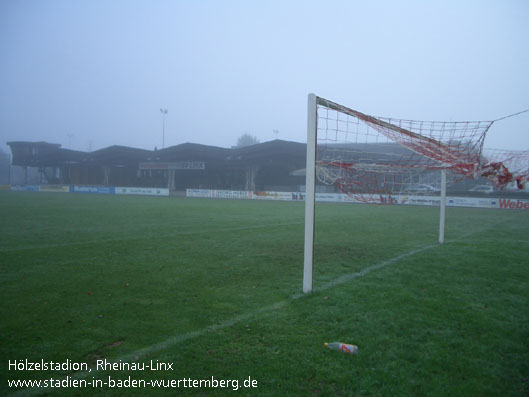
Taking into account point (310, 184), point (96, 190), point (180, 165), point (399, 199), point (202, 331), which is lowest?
point (202, 331)

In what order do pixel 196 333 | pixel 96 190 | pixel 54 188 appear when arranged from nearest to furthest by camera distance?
pixel 196 333 < pixel 96 190 < pixel 54 188

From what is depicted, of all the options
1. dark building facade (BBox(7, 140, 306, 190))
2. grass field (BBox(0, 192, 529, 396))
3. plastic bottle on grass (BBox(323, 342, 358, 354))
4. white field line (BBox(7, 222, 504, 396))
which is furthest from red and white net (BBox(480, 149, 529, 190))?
dark building facade (BBox(7, 140, 306, 190))

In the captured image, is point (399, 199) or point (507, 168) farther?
point (399, 199)

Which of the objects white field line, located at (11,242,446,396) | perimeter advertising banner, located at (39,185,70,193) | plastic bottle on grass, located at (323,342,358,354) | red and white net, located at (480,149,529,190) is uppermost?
red and white net, located at (480,149,529,190)

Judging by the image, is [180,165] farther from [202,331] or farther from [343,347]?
[343,347]

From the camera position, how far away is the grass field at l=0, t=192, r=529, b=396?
344 cm

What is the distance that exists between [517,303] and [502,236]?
9.22 metres

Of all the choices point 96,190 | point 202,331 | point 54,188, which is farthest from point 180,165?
point 202,331

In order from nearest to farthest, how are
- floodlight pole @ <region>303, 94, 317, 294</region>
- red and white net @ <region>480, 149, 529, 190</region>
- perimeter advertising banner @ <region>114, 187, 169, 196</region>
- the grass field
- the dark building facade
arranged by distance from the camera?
the grass field < floodlight pole @ <region>303, 94, 317, 294</region> < red and white net @ <region>480, 149, 529, 190</region> < perimeter advertising banner @ <region>114, 187, 169, 196</region> < the dark building facade

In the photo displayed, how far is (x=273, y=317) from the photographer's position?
4.89m

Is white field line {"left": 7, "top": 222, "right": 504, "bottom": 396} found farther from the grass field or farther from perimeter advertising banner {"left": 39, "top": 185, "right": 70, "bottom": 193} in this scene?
perimeter advertising banner {"left": 39, "top": 185, "right": 70, "bottom": 193}

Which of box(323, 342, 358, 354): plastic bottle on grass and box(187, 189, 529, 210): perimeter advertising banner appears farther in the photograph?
box(187, 189, 529, 210): perimeter advertising banner

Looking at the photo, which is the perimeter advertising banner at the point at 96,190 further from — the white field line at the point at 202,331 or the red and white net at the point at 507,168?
the red and white net at the point at 507,168

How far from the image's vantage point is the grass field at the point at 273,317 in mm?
3439
